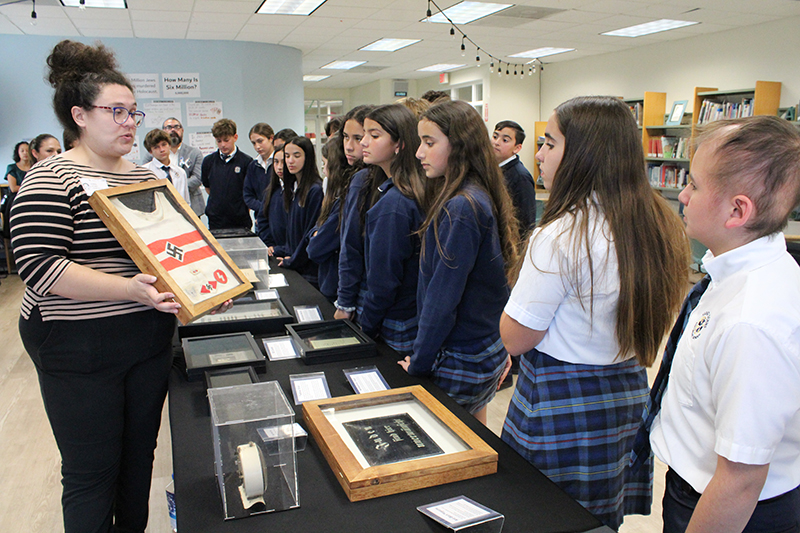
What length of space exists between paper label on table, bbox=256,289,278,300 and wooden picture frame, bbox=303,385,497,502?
1.13 metres

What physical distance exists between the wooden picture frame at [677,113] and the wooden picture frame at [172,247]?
805 cm

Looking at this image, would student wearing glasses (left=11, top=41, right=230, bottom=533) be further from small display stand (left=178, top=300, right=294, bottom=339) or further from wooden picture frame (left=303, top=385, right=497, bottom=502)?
wooden picture frame (left=303, top=385, right=497, bottom=502)

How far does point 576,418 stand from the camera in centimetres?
130

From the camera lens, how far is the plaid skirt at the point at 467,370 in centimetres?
173

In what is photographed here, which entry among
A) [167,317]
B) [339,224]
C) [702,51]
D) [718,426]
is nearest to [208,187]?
[339,224]

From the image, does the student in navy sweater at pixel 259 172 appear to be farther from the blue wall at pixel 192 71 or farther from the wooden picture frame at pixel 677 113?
the wooden picture frame at pixel 677 113

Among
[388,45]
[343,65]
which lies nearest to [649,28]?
[388,45]

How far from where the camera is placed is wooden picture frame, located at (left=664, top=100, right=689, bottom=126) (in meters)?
8.06

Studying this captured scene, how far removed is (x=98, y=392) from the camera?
1.51 meters

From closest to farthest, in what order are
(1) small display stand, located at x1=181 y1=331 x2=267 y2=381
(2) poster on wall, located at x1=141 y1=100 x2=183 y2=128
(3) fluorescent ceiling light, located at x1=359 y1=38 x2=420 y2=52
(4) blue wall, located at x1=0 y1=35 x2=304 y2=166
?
(1) small display stand, located at x1=181 y1=331 x2=267 y2=381, (4) blue wall, located at x1=0 y1=35 x2=304 y2=166, (2) poster on wall, located at x1=141 y1=100 x2=183 y2=128, (3) fluorescent ceiling light, located at x1=359 y1=38 x2=420 y2=52

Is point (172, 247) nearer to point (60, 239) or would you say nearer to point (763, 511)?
point (60, 239)

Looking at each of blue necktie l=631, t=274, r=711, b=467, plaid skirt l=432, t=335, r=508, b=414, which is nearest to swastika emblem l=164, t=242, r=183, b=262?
plaid skirt l=432, t=335, r=508, b=414

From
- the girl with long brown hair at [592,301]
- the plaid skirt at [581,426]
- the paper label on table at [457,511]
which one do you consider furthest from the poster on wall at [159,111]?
the paper label on table at [457,511]

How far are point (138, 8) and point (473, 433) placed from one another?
6430 mm
